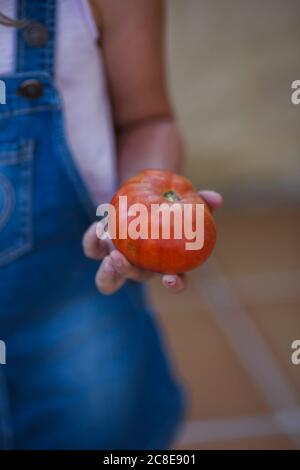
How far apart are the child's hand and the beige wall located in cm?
18

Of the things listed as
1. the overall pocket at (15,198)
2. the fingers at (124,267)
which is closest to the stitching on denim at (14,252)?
the overall pocket at (15,198)

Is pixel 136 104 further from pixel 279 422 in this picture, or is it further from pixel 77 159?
pixel 279 422

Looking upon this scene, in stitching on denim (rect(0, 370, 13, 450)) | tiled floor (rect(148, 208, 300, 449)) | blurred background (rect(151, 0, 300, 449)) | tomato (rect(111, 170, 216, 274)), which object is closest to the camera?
tomato (rect(111, 170, 216, 274))

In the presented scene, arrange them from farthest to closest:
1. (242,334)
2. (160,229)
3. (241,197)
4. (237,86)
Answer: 1. (242,334)
2. (241,197)
3. (237,86)
4. (160,229)

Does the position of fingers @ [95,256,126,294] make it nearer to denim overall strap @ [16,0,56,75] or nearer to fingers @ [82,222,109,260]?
fingers @ [82,222,109,260]

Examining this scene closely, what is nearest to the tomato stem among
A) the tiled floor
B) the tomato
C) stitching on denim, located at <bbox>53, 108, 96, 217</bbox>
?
the tomato

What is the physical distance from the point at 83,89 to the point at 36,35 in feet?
0.18

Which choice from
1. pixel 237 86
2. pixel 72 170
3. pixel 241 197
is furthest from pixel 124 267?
pixel 241 197

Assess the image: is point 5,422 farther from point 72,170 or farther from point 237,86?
point 237,86

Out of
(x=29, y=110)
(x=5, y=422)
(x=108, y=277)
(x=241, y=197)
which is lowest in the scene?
(x=5, y=422)

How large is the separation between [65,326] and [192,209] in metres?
0.21

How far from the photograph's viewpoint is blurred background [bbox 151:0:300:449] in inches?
28.4

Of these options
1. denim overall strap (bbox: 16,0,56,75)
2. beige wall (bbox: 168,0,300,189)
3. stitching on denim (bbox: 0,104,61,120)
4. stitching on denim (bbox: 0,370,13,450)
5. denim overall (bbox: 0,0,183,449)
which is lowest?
stitching on denim (bbox: 0,370,13,450)

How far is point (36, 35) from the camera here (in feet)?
1.58
